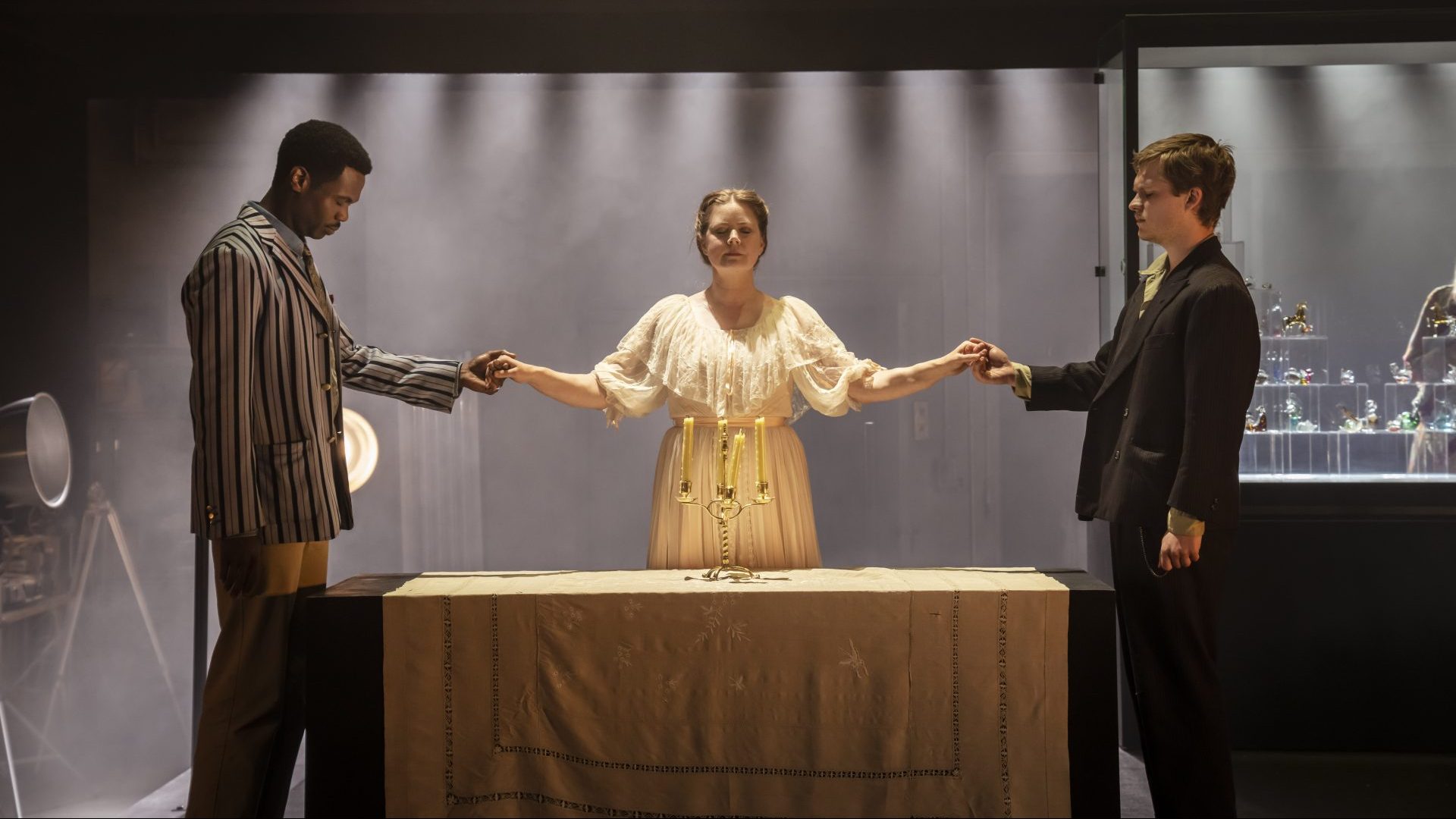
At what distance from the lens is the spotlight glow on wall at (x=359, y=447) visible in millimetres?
4168

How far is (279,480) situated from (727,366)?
51.2 inches

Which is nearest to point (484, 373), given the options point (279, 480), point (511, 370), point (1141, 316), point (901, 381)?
point (511, 370)

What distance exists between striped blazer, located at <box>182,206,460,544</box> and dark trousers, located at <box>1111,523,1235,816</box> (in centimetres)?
215

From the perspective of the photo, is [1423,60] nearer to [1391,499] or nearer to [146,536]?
[1391,499]

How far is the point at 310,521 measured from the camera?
2602 mm

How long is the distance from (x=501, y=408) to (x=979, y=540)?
2.02 metres

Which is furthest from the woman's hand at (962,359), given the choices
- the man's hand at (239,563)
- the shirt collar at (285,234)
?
the man's hand at (239,563)

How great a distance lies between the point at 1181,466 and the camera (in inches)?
103

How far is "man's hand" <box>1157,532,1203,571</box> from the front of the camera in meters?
2.62

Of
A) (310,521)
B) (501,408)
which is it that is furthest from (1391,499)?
(310,521)

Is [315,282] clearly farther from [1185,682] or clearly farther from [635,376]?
[1185,682]

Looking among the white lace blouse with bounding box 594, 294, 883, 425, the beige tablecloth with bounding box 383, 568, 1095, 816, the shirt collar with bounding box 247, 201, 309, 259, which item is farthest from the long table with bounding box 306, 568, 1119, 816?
the shirt collar with bounding box 247, 201, 309, 259

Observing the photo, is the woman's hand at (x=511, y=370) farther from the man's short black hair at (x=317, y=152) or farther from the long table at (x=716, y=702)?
the long table at (x=716, y=702)

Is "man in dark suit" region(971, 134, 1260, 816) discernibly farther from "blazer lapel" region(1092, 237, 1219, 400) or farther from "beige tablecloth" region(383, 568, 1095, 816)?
"beige tablecloth" region(383, 568, 1095, 816)
